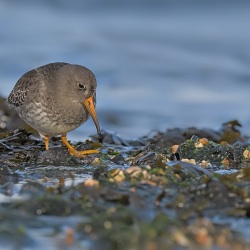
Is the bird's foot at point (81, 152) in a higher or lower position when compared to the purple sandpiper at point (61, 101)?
lower

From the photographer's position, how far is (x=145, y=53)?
13461 millimetres

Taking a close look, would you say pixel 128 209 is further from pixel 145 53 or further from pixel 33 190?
pixel 145 53

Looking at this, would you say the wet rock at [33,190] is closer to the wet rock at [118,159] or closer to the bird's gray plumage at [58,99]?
the wet rock at [118,159]

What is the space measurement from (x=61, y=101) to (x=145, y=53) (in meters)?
7.47

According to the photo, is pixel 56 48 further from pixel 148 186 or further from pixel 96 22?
pixel 148 186

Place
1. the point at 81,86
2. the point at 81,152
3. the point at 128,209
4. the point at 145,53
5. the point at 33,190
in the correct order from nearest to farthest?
the point at 128,209, the point at 33,190, the point at 81,152, the point at 81,86, the point at 145,53

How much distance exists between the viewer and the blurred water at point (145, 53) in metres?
10.7

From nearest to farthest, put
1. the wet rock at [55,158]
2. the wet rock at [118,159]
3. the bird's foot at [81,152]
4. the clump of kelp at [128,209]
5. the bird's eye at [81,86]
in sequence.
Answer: the clump of kelp at [128,209]
the wet rock at [55,158]
the wet rock at [118,159]
the bird's foot at [81,152]
the bird's eye at [81,86]

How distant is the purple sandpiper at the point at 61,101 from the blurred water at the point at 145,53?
3.24m

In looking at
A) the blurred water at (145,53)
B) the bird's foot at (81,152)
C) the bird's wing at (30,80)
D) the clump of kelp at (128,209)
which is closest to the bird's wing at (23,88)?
the bird's wing at (30,80)

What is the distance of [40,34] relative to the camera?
14.1 meters

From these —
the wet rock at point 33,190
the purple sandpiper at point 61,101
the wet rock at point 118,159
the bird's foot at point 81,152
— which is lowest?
the wet rock at point 118,159

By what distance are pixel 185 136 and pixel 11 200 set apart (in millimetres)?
3979

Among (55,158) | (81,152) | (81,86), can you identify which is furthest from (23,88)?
(55,158)
